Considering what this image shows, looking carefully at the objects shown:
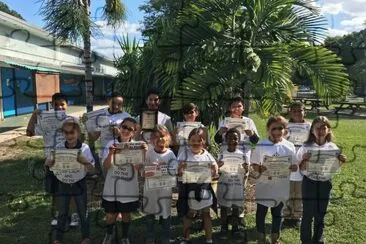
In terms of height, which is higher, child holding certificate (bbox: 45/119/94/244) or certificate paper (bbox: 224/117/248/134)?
certificate paper (bbox: 224/117/248/134)

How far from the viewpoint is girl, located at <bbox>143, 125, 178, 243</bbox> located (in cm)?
531

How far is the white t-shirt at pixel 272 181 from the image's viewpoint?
17.4ft

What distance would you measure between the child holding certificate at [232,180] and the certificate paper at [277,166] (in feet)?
1.64


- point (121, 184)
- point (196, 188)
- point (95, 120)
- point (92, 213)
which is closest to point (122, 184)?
point (121, 184)

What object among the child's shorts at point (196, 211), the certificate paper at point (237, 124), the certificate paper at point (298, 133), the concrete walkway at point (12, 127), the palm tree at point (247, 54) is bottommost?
the child's shorts at point (196, 211)

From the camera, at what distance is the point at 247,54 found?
6.60 metres

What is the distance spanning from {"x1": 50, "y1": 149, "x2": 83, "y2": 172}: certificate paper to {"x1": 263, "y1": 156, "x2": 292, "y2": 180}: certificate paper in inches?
84.0

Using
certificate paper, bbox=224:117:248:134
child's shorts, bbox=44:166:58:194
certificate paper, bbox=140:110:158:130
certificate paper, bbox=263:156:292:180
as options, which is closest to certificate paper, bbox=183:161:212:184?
certificate paper, bbox=263:156:292:180

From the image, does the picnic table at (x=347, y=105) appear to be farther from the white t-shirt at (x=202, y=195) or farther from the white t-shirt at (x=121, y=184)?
the white t-shirt at (x=121, y=184)

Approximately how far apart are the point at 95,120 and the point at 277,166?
260 centimetres

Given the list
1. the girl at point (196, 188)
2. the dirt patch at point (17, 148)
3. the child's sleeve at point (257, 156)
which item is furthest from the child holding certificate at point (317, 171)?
the dirt patch at point (17, 148)

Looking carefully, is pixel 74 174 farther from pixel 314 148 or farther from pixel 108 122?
pixel 314 148

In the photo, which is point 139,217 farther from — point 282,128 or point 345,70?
point 345,70

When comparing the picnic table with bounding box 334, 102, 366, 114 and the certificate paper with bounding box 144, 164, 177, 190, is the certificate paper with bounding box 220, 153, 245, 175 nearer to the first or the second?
the certificate paper with bounding box 144, 164, 177, 190
